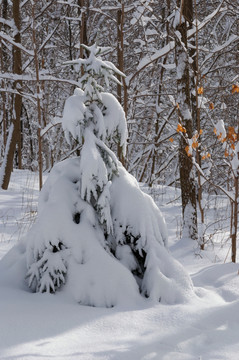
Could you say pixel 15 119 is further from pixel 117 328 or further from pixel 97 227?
pixel 117 328

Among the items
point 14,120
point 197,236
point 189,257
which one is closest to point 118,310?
point 189,257

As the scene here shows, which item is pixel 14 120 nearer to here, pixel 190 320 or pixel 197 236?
pixel 197 236

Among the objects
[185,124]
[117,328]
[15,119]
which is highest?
[15,119]

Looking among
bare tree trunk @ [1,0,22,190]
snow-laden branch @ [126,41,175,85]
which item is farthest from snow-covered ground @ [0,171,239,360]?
bare tree trunk @ [1,0,22,190]

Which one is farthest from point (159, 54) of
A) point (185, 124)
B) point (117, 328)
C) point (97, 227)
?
point (117, 328)

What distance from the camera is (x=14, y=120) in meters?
8.96

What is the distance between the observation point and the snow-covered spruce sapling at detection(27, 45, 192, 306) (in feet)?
9.38

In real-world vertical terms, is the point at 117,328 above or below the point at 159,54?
below

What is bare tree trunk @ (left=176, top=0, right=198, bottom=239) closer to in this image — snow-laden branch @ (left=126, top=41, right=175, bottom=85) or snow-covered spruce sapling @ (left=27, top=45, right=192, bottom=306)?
snow-laden branch @ (left=126, top=41, right=175, bottom=85)

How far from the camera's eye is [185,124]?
5359mm

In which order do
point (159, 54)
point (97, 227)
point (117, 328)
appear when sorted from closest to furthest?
point (117, 328) < point (97, 227) < point (159, 54)

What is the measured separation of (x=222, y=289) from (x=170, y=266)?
0.72 metres

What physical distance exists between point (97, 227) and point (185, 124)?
2785 mm

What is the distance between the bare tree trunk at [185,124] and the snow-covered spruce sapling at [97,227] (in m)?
2.19
